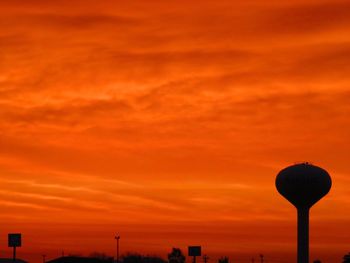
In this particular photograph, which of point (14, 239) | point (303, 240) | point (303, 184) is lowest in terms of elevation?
point (14, 239)

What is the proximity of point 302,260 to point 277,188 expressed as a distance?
56.8ft

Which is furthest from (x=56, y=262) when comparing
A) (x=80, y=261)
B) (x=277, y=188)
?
(x=277, y=188)

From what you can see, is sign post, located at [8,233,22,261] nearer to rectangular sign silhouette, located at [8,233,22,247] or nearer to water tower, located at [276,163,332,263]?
rectangular sign silhouette, located at [8,233,22,247]

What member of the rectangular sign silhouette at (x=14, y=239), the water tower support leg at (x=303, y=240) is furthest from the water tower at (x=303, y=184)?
the rectangular sign silhouette at (x=14, y=239)

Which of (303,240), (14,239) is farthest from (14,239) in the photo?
(303,240)

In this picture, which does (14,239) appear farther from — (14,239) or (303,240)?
(303,240)

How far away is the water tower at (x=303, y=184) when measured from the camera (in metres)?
170

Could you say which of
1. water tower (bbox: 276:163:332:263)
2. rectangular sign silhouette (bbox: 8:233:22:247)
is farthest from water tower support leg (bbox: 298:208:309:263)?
rectangular sign silhouette (bbox: 8:233:22:247)

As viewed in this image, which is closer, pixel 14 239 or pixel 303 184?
pixel 14 239

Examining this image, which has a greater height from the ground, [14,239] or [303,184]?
[303,184]

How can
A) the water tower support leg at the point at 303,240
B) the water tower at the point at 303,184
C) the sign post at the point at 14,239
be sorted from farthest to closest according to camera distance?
the water tower support leg at the point at 303,240 < the water tower at the point at 303,184 < the sign post at the point at 14,239

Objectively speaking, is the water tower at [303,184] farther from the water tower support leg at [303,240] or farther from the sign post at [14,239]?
the sign post at [14,239]

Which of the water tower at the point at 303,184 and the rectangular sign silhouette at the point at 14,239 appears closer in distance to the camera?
the rectangular sign silhouette at the point at 14,239

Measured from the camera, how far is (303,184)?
170750mm
